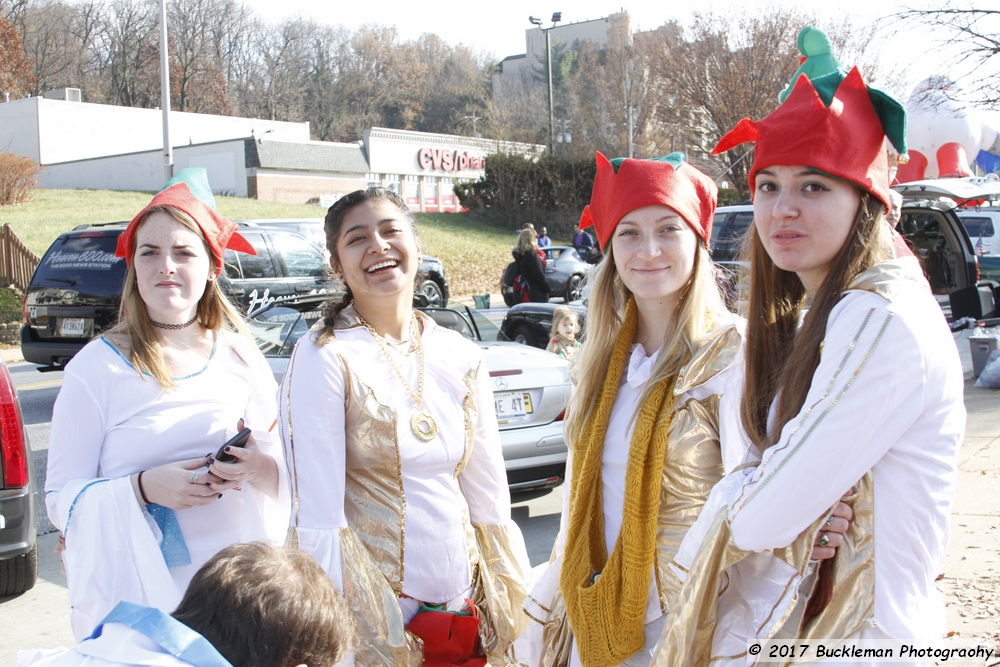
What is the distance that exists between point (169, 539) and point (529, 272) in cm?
992

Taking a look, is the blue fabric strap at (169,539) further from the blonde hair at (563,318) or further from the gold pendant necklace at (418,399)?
the blonde hair at (563,318)

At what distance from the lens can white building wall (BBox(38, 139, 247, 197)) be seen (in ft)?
121

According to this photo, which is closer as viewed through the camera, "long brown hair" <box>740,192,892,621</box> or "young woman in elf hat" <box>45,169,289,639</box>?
"long brown hair" <box>740,192,892,621</box>

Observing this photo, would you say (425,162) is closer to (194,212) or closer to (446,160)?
(446,160)

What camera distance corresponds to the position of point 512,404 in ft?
18.4

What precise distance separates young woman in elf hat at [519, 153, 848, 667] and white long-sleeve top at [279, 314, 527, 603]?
0.29 meters

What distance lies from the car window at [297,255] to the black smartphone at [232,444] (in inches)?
351

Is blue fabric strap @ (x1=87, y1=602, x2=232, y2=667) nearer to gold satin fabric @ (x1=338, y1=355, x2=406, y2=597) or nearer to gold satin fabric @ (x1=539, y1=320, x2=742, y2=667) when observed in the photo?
gold satin fabric @ (x1=338, y1=355, x2=406, y2=597)

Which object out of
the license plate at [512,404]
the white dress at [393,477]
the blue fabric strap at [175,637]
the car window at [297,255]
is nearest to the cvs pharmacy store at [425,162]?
the car window at [297,255]

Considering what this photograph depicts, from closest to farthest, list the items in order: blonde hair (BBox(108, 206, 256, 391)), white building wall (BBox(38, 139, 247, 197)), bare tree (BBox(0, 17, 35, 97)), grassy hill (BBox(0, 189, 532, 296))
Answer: blonde hair (BBox(108, 206, 256, 391)) < grassy hill (BBox(0, 189, 532, 296)) < white building wall (BBox(38, 139, 247, 197)) < bare tree (BBox(0, 17, 35, 97))

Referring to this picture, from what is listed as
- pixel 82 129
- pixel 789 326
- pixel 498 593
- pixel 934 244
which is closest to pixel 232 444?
pixel 498 593

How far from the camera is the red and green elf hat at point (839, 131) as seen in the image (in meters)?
1.64

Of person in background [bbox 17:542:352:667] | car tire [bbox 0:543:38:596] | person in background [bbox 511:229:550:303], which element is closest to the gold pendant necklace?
person in background [bbox 17:542:352:667]

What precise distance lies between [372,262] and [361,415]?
18.8 inches
